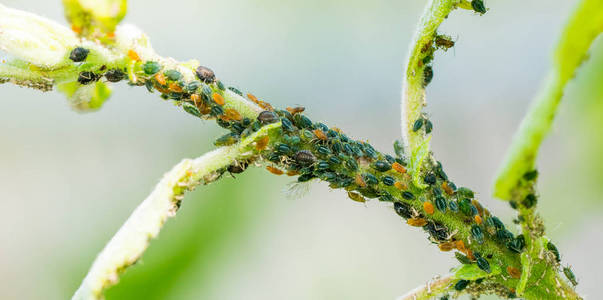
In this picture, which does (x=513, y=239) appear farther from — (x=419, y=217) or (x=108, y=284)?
(x=108, y=284)

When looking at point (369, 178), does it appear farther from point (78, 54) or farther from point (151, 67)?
point (78, 54)

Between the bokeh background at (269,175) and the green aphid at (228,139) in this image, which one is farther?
the bokeh background at (269,175)

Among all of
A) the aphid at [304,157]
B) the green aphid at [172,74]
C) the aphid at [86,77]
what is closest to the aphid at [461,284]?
the aphid at [304,157]

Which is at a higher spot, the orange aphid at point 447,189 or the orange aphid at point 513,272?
the orange aphid at point 447,189

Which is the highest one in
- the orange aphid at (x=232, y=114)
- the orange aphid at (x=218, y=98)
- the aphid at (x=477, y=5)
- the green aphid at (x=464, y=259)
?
the aphid at (x=477, y=5)

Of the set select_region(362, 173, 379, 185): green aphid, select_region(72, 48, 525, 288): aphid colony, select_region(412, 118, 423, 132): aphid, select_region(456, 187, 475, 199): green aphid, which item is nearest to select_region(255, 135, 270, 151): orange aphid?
select_region(72, 48, 525, 288): aphid colony

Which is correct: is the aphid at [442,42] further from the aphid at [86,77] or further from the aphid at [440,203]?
the aphid at [86,77]
